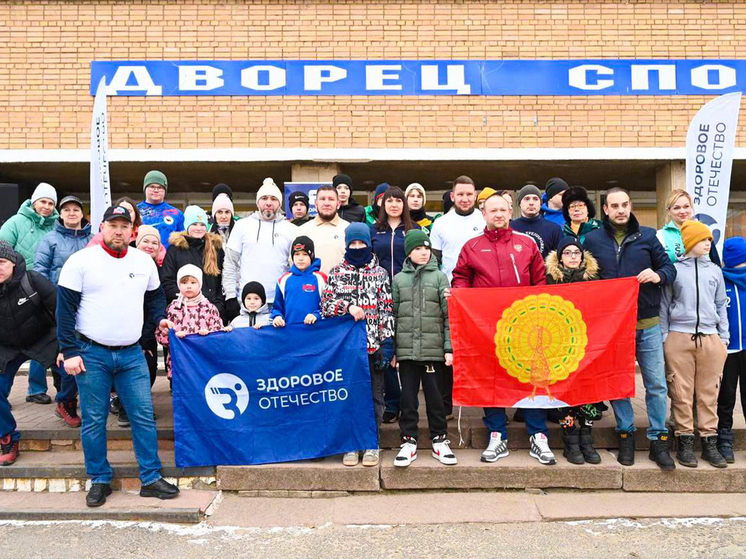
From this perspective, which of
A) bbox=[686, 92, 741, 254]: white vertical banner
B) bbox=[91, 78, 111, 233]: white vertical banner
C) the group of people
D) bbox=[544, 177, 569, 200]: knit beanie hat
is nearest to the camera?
the group of people

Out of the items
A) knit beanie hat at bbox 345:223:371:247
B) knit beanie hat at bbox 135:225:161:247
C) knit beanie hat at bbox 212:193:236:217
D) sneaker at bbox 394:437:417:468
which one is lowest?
sneaker at bbox 394:437:417:468

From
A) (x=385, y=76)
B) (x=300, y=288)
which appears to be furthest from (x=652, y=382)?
(x=385, y=76)

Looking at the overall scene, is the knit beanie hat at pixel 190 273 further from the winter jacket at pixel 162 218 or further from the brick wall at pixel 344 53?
the brick wall at pixel 344 53

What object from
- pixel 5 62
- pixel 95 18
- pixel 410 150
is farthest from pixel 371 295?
pixel 5 62

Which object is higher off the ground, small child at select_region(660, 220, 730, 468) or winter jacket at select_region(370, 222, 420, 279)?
winter jacket at select_region(370, 222, 420, 279)

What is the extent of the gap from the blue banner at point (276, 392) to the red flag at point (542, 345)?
0.86 m

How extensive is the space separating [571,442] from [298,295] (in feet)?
8.32

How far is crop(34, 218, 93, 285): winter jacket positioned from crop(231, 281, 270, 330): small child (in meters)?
1.94

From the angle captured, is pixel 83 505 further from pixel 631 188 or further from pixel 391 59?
pixel 631 188

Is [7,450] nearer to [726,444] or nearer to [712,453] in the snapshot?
[712,453]

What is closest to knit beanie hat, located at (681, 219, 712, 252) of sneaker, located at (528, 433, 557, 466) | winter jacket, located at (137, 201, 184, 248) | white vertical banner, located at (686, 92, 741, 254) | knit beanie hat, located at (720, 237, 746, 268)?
knit beanie hat, located at (720, 237, 746, 268)

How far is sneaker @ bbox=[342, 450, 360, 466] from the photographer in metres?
4.27

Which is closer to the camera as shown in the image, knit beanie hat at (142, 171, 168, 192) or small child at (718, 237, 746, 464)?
small child at (718, 237, 746, 464)

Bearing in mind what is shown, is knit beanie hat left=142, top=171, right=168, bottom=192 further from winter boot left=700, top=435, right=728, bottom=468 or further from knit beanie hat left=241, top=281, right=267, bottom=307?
winter boot left=700, top=435, right=728, bottom=468
